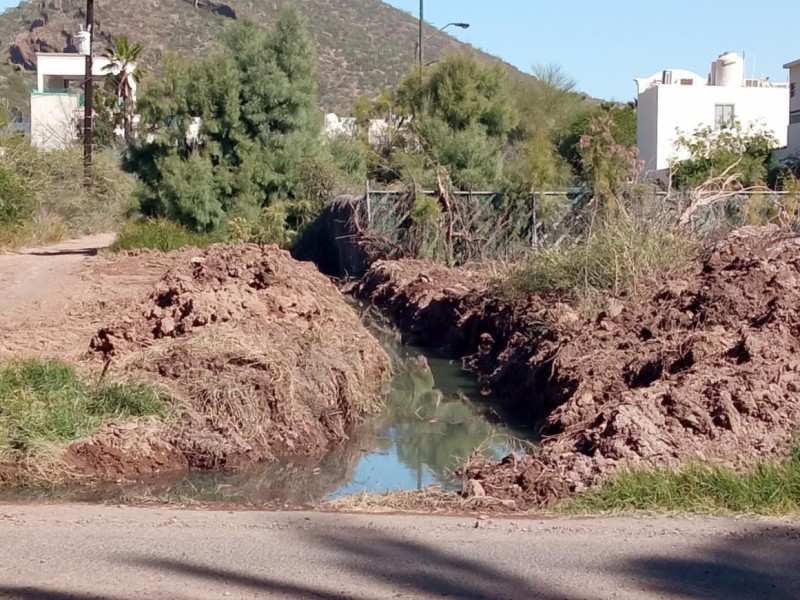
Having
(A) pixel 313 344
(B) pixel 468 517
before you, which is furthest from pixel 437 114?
(B) pixel 468 517

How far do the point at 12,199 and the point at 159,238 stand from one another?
623 centimetres

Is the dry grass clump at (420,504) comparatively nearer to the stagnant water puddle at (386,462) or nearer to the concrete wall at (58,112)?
the stagnant water puddle at (386,462)

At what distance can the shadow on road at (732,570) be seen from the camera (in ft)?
20.6

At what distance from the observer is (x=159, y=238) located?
109 ft

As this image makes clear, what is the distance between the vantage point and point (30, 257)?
109ft

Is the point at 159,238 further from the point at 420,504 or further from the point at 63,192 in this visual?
the point at 420,504

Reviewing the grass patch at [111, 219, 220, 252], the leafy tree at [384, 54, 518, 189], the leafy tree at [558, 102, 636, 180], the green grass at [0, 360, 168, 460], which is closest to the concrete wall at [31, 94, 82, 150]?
the leafy tree at [384, 54, 518, 189]

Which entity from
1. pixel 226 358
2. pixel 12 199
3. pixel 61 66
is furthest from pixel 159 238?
pixel 61 66

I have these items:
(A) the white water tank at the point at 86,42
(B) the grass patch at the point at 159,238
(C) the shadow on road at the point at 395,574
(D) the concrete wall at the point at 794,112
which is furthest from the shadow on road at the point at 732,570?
(D) the concrete wall at the point at 794,112

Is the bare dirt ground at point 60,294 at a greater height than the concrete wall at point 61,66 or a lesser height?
lesser

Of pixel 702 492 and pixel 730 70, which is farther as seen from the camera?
pixel 730 70

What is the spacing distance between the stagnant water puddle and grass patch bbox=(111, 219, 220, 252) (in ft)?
53.3

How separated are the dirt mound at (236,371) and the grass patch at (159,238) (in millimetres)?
15415

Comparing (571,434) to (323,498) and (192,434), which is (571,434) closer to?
(323,498)
